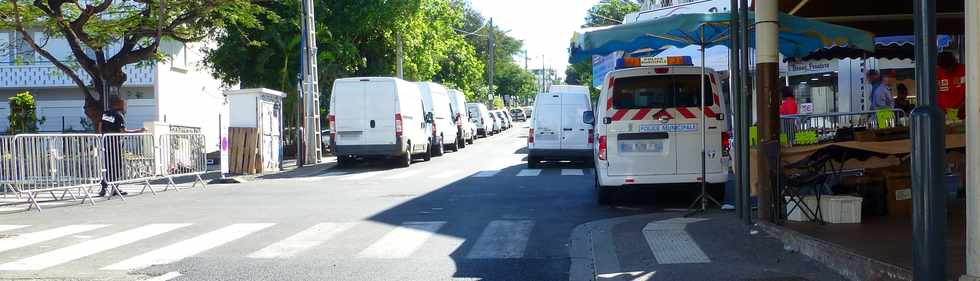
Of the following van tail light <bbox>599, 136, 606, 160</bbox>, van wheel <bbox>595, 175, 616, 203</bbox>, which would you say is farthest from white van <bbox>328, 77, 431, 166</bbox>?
van tail light <bbox>599, 136, 606, 160</bbox>

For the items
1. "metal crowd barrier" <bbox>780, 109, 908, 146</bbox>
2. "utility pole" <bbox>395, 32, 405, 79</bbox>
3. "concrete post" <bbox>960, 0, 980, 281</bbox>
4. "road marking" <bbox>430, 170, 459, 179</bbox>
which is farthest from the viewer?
"utility pole" <bbox>395, 32, 405, 79</bbox>

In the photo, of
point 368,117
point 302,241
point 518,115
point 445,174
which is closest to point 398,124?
point 368,117

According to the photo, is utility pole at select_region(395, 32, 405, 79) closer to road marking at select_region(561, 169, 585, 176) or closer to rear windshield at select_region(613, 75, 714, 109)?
road marking at select_region(561, 169, 585, 176)

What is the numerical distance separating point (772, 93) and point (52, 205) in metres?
11.4

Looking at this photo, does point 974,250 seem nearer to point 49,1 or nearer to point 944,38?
point 944,38

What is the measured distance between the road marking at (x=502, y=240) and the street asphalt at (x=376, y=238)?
0.02 metres

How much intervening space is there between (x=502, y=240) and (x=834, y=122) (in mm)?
4926

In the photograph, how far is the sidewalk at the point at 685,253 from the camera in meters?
7.38

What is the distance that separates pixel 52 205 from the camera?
15.0m

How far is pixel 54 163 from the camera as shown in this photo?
15352mm

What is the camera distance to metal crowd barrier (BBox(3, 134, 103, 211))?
1490 centimetres

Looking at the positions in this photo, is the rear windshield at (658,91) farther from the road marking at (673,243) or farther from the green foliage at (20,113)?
the green foliage at (20,113)

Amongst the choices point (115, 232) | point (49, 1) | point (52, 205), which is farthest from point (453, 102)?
point (115, 232)

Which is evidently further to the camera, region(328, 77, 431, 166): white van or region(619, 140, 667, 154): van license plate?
region(328, 77, 431, 166): white van
